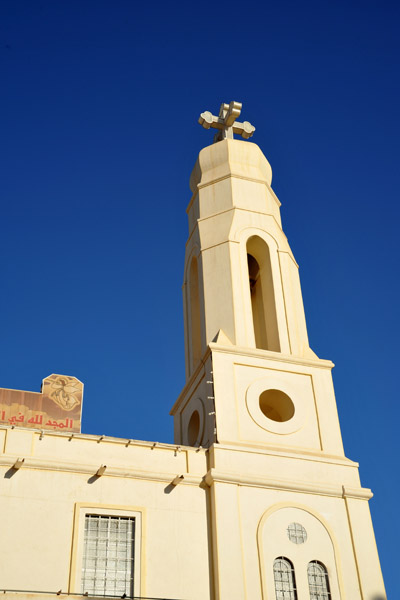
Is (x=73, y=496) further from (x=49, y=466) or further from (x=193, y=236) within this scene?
(x=193, y=236)

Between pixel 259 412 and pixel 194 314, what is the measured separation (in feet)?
21.4

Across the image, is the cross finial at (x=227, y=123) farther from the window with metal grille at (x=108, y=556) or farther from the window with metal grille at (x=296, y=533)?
the window with metal grille at (x=108, y=556)

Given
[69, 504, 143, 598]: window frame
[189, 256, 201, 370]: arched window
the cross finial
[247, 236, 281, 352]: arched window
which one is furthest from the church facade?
the cross finial

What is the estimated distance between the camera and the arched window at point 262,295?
28969mm

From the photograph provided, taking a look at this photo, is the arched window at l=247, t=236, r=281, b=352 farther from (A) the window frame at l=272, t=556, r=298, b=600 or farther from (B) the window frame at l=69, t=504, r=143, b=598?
(B) the window frame at l=69, t=504, r=143, b=598

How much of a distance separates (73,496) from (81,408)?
4587mm

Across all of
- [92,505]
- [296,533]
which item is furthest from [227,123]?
[92,505]

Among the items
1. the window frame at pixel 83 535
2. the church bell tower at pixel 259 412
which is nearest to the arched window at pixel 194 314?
the church bell tower at pixel 259 412

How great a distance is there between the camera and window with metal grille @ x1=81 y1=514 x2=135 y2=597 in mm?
20955

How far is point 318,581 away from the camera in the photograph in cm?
2270

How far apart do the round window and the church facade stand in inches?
2.0

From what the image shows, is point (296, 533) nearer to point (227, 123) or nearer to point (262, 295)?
point (262, 295)

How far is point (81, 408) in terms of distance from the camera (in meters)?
26.2

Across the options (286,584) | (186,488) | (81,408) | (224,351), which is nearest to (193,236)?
(224,351)
